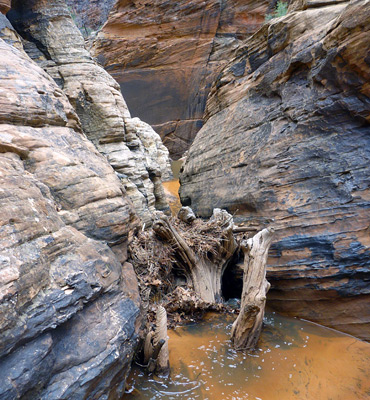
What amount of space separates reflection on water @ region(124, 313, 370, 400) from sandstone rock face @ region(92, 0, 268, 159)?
48.4ft

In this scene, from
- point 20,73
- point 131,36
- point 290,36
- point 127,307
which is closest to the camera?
point 127,307

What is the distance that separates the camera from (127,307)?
2637 millimetres

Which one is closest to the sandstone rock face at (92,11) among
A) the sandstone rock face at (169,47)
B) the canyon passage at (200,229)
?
the sandstone rock face at (169,47)

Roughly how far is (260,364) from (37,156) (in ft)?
10.1

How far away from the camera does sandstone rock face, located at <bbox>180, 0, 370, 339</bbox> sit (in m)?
3.90

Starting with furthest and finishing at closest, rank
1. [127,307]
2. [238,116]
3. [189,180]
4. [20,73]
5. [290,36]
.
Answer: [189,180], [238,116], [290,36], [20,73], [127,307]

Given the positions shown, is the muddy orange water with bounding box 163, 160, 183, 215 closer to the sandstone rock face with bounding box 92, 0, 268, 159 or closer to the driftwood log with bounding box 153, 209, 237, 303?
the sandstone rock face with bounding box 92, 0, 268, 159

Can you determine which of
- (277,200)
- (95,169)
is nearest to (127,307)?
(95,169)

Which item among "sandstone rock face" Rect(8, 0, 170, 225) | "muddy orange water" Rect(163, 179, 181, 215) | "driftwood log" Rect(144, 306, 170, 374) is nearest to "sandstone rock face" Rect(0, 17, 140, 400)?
"driftwood log" Rect(144, 306, 170, 374)

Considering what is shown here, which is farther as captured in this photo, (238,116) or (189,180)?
(189,180)

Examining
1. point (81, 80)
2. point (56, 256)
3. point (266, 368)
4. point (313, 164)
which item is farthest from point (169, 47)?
point (266, 368)

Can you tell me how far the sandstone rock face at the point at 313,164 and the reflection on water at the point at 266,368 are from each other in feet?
1.71

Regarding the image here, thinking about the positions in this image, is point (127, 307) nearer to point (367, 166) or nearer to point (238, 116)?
point (367, 166)

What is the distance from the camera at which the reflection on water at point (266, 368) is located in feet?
9.20
